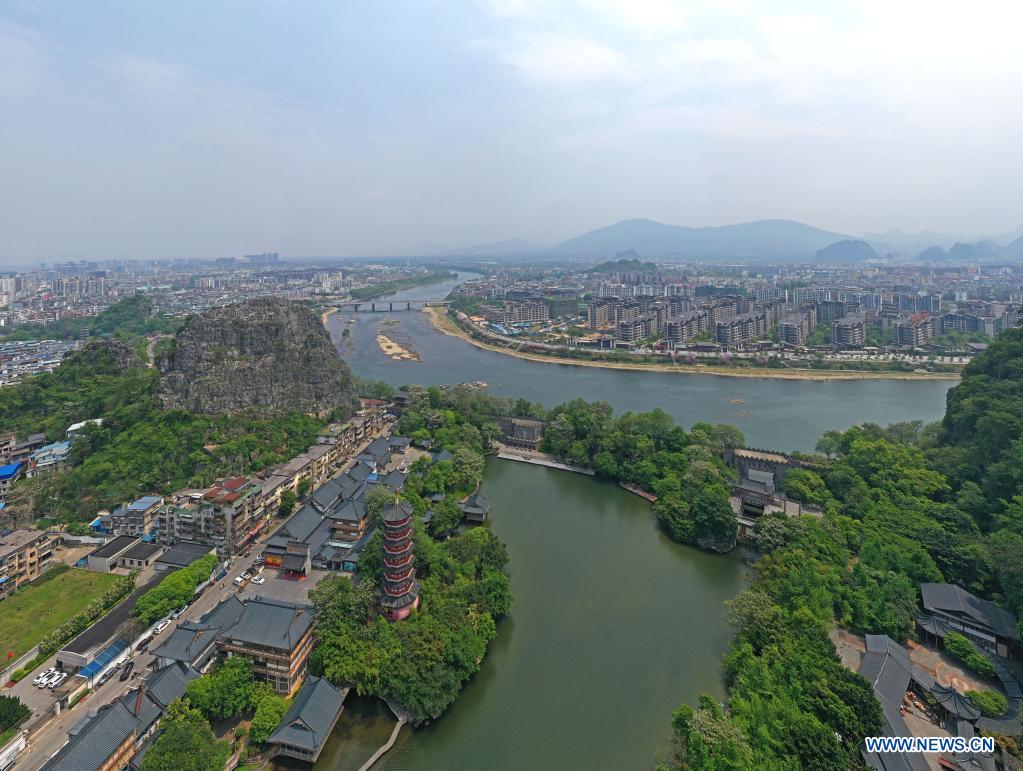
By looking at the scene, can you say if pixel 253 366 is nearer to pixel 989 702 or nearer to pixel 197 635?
pixel 197 635

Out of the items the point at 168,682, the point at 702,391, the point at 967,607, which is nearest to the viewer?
the point at 168,682

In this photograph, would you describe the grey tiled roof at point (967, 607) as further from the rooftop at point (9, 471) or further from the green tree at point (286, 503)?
the rooftop at point (9, 471)

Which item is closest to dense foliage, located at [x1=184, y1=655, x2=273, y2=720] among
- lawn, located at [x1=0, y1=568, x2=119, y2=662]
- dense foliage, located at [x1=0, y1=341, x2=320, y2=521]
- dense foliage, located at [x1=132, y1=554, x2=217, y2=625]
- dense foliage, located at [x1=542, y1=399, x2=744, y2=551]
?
dense foliage, located at [x1=132, y1=554, x2=217, y2=625]

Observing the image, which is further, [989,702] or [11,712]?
[989,702]

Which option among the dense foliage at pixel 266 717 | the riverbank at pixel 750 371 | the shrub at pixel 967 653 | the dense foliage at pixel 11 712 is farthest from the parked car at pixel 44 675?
the riverbank at pixel 750 371

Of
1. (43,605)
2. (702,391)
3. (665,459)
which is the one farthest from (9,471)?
(702,391)
